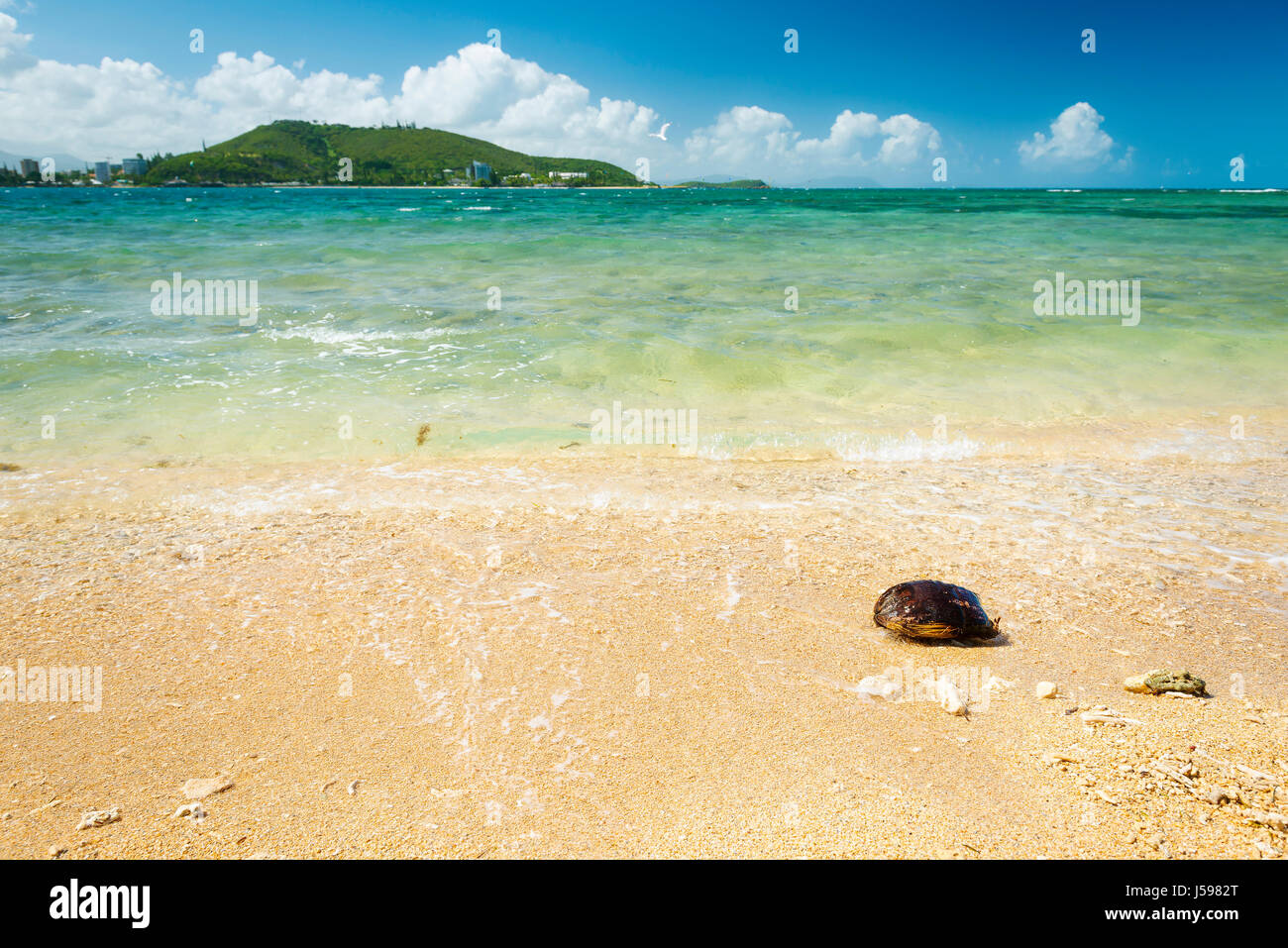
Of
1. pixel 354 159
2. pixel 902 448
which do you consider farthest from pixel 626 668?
pixel 354 159

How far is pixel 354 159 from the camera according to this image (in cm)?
14200

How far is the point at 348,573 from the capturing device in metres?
4.53

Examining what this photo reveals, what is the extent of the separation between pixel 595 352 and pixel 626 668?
24.4 feet

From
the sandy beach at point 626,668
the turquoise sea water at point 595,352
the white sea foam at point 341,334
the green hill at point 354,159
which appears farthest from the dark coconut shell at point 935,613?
the green hill at point 354,159

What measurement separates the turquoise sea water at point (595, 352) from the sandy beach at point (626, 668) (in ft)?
5.75

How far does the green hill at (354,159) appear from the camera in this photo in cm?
12381

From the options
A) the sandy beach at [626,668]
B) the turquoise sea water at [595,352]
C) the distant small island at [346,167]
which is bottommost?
the sandy beach at [626,668]

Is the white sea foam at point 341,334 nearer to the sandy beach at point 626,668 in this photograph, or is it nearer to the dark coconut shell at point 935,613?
the sandy beach at point 626,668

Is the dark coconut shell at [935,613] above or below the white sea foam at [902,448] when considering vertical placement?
below

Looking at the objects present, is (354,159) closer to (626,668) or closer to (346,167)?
(346,167)

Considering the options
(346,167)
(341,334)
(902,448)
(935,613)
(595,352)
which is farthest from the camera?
(346,167)

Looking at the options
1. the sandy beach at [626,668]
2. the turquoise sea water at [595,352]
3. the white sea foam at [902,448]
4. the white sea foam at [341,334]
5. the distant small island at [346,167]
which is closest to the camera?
the sandy beach at [626,668]
